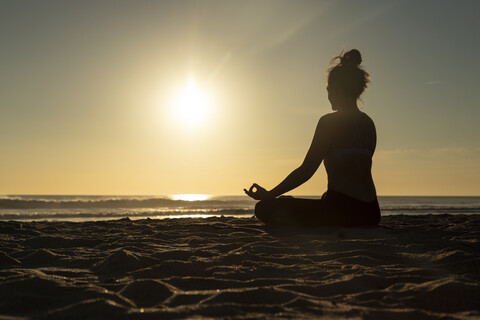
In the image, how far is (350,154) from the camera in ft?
14.5

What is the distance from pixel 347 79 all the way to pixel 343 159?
92 centimetres

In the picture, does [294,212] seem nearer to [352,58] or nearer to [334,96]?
[334,96]

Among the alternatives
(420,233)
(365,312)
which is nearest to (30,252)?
(365,312)

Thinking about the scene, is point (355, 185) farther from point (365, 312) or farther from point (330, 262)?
point (365, 312)

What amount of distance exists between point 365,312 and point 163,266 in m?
Result: 1.55

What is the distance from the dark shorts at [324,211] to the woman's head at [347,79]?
1.11 meters

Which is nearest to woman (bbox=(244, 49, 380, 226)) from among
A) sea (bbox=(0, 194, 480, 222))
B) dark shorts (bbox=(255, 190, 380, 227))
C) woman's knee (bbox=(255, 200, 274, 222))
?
dark shorts (bbox=(255, 190, 380, 227))

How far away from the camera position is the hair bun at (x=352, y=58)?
15.2 ft

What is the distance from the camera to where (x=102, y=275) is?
2834 millimetres

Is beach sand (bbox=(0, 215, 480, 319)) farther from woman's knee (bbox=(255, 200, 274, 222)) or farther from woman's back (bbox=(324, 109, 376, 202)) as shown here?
woman's knee (bbox=(255, 200, 274, 222))

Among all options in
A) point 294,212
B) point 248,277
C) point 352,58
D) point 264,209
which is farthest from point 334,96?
point 248,277

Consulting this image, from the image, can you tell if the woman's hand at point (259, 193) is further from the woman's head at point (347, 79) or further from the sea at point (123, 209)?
the sea at point (123, 209)

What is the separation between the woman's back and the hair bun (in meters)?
0.57

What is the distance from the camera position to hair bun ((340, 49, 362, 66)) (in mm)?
4621
